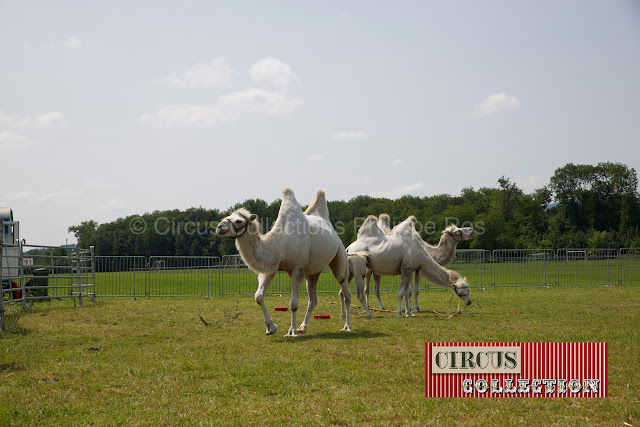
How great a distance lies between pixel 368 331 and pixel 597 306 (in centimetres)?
840

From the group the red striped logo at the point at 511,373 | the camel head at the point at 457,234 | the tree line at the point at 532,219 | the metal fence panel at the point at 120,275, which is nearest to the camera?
the red striped logo at the point at 511,373

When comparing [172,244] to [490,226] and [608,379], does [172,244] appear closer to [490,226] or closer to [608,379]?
[490,226]

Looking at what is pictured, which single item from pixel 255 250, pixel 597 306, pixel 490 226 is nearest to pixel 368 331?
pixel 255 250

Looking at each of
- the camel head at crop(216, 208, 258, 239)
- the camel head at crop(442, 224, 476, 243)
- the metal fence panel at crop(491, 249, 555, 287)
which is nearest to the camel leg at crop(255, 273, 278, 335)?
the camel head at crop(216, 208, 258, 239)

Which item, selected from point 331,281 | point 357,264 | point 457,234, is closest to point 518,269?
point 331,281

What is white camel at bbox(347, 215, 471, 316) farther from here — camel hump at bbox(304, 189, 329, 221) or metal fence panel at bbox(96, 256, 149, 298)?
metal fence panel at bbox(96, 256, 149, 298)

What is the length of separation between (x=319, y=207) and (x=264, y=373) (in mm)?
6023

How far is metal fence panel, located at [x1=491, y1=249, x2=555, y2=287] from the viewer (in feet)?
94.8

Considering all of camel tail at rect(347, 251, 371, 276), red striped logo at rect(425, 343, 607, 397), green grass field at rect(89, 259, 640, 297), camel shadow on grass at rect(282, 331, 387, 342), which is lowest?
green grass field at rect(89, 259, 640, 297)

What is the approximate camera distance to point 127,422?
500cm

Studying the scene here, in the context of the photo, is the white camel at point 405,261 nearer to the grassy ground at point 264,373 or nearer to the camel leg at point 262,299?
the grassy ground at point 264,373

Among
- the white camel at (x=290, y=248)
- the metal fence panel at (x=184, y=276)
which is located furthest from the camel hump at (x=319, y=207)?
the metal fence panel at (x=184, y=276)

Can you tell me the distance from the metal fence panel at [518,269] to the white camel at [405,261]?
1428 cm

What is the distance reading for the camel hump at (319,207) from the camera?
12457 millimetres
